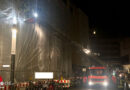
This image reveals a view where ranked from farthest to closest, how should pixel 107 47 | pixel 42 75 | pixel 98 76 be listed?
pixel 107 47 → pixel 98 76 → pixel 42 75

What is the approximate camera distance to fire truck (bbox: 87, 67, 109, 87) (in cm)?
2384

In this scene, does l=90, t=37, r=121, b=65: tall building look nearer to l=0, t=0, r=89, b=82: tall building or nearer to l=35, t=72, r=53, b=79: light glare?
l=0, t=0, r=89, b=82: tall building

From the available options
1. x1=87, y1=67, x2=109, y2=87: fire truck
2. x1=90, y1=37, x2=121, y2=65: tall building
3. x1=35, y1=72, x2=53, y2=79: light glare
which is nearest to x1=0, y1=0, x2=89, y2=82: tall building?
x1=35, y1=72, x2=53, y2=79: light glare

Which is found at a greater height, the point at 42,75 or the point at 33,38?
the point at 33,38

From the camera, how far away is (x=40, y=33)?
19.2 metres

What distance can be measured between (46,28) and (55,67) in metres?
4.67

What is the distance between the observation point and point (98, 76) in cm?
2403

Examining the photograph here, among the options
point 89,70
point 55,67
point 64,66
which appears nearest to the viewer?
point 55,67

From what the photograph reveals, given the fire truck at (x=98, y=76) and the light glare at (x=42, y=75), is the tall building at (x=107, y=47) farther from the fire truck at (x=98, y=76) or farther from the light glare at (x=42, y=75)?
the light glare at (x=42, y=75)

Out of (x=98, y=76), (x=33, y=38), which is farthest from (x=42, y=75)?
(x=98, y=76)

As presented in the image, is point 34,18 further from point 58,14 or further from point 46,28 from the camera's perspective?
point 58,14

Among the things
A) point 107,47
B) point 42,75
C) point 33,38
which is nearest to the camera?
point 42,75

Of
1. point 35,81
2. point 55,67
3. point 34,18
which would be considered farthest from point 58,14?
point 35,81

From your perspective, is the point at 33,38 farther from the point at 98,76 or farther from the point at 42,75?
the point at 98,76
